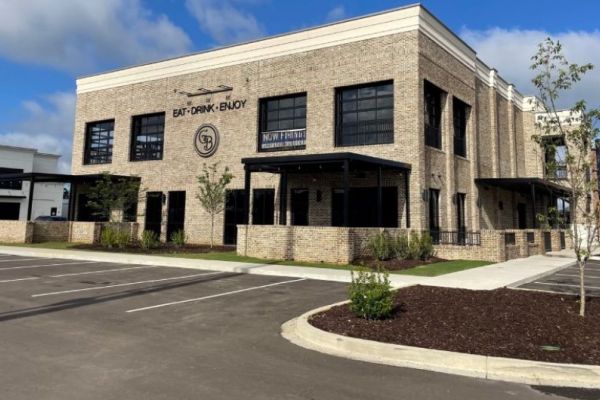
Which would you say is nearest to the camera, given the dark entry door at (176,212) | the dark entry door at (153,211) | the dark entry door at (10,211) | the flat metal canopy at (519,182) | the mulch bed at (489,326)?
the mulch bed at (489,326)

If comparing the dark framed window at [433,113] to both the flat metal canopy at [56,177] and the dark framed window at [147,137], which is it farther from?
the flat metal canopy at [56,177]

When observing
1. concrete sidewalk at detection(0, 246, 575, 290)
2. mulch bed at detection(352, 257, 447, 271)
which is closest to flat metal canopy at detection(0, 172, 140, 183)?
concrete sidewalk at detection(0, 246, 575, 290)

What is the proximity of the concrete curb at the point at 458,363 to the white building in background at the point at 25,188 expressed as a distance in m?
55.4

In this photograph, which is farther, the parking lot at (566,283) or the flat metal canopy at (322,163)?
the flat metal canopy at (322,163)

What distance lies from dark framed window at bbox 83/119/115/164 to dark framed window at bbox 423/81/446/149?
65.8 ft

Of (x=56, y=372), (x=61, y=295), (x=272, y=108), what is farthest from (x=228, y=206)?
(x=56, y=372)

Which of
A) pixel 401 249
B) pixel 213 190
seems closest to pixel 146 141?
pixel 213 190

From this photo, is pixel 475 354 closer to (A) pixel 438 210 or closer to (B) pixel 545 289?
(B) pixel 545 289

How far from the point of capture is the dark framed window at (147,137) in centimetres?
2978

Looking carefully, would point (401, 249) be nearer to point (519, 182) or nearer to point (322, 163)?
point (322, 163)

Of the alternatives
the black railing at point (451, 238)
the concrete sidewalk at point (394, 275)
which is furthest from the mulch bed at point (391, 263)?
the black railing at point (451, 238)

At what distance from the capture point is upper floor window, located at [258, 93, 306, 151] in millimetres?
24359

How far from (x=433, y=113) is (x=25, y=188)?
5141 centimetres

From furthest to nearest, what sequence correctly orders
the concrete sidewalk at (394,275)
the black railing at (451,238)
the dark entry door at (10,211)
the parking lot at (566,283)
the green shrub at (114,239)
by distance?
the dark entry door at (10,211), the green shrub at (114,239), the black railing at (451,238), the concrete sidewalk at (394,275), the parking lot at (566,283)
